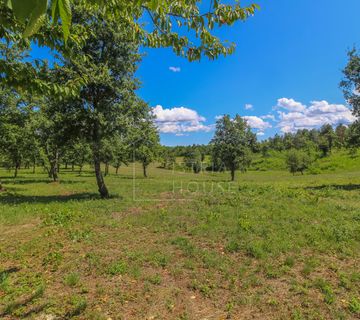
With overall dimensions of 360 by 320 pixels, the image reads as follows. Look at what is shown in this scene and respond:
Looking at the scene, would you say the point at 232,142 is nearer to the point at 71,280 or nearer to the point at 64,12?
the point at 71,280

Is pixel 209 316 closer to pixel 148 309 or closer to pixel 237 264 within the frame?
pixel 148 309

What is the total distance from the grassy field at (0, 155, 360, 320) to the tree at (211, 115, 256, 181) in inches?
947

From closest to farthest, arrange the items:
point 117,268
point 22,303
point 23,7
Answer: point 23,7
point 22,303
point 117,268

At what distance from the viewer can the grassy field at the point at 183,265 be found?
4.99 metres

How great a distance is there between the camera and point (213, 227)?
9.38 metres

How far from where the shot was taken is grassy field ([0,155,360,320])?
16.4 feet

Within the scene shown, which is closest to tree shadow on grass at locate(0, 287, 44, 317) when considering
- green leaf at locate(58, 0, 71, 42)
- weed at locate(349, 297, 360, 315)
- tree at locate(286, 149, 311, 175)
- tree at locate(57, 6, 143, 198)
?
green leaf at locate(58, 0, 71, 42)

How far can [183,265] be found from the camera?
6.65 m

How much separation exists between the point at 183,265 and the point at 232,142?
3062 centimetres

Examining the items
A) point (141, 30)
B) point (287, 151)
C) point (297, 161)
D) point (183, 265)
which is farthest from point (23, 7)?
point (287, 151)

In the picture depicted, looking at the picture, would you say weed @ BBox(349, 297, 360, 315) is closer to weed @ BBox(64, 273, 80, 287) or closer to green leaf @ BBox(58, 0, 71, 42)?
weed @ BBox(64, 273, 80, 287)

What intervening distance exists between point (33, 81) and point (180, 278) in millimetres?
5198

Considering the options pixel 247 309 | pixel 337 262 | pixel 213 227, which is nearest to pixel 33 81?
pixel 247 309

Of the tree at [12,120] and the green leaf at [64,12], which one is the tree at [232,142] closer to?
the tree at [12,120]
